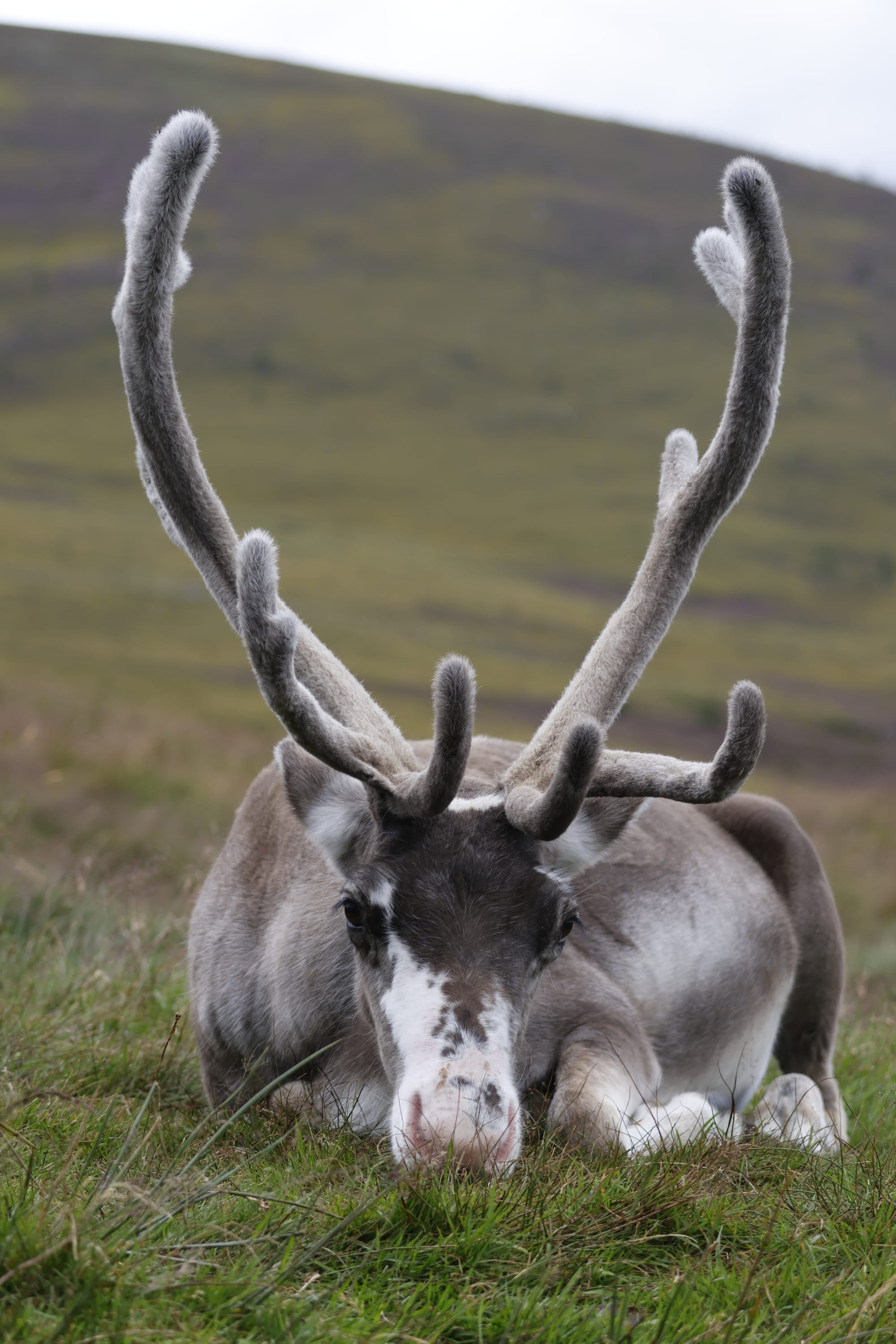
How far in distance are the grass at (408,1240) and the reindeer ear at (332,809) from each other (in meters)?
0.94

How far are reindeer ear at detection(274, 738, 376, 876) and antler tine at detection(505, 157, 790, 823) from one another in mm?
583

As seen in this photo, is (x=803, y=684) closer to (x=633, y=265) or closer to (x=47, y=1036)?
(x=47, y=1036)

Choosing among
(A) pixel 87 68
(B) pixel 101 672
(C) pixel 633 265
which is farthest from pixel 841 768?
(A) pixel 87 68

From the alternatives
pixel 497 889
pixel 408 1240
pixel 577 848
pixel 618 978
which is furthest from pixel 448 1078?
pixel 618 978

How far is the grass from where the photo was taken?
310cm

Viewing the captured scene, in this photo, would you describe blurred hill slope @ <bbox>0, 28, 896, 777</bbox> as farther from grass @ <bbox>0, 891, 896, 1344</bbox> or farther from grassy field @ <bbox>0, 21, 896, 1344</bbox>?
grass @ <bbox>0, 891, 896, 1344</bbox>

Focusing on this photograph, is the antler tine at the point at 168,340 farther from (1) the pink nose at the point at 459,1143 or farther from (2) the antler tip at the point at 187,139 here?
(1) the pink nose at the point at 459,1143

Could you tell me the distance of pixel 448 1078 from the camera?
4145 mm

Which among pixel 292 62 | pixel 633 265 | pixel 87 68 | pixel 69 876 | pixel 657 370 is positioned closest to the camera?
pixel 69 876

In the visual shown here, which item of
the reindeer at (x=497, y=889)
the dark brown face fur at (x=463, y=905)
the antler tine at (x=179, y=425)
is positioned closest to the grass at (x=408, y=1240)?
the reindeer at (x=497, y=889)

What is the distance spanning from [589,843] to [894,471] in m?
123

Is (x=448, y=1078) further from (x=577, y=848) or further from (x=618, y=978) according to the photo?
(x=618, y=978)

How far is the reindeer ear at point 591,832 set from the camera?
519 centimetres

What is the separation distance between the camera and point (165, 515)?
577 cm
